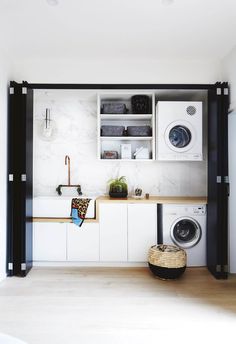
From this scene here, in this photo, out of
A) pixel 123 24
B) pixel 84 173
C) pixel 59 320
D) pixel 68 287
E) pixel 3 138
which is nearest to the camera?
pixel 59 320

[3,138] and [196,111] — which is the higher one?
[196,111]

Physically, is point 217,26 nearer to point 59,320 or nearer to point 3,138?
point 3,138

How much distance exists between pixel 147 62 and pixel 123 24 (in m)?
0.83

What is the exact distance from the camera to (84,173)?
3.70 meters

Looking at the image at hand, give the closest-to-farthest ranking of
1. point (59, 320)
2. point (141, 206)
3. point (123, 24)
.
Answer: point (59, 320) → point (123, 24) → point (141, 206)

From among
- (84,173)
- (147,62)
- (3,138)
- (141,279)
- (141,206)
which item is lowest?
(141,279)

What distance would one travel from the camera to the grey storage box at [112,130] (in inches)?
132

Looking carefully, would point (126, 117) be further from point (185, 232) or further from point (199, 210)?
point (185, 232)

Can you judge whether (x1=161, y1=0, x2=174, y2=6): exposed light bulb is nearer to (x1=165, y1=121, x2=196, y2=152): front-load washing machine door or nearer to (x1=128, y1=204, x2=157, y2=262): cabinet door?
(x1=165, y1=121, x2=196, y2=152): front-load washing machine door

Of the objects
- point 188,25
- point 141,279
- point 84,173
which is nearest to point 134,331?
point 141,279

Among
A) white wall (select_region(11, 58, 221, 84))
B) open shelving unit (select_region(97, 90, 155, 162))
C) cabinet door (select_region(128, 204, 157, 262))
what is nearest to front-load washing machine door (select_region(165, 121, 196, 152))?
open shelving unit (select_region(97, 90, 155, 162))

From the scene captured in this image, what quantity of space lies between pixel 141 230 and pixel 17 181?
1678 mm

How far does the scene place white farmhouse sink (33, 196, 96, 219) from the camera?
3133 millimetres

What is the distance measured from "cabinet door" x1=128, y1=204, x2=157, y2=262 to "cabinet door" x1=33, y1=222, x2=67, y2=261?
0.88 m
